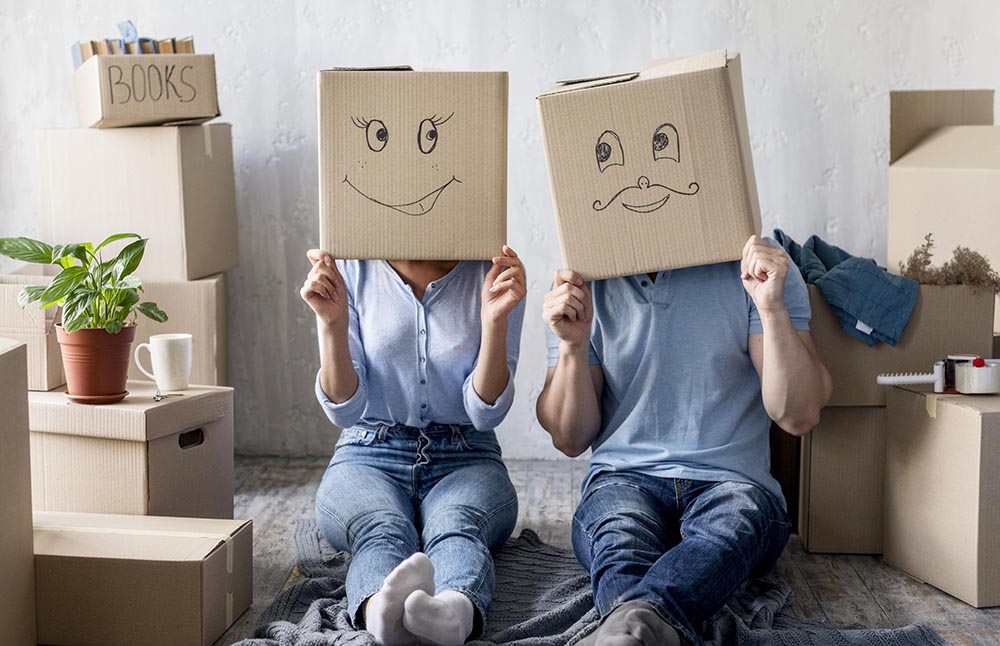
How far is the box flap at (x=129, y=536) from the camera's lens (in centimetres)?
148

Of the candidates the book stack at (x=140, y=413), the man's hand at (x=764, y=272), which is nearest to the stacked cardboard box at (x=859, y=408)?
the man's hand at (x=764, y=272)

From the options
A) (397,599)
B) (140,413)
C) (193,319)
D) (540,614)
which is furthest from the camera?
(193,319)

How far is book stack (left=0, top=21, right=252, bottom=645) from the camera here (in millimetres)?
1463

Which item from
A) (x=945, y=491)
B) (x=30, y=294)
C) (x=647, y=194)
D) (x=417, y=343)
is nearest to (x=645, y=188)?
(x=647, y=194)

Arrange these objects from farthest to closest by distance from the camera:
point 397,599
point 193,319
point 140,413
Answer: point 193,319
point 140,413
point 397,599

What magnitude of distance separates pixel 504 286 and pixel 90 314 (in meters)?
0.71

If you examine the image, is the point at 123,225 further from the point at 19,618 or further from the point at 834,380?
the point at 834,380

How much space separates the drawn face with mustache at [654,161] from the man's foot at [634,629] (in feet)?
1.82

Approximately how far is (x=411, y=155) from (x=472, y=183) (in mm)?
99

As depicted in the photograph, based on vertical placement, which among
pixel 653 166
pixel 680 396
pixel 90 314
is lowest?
pixel 680 396

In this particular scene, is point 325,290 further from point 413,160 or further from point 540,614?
point 540,614

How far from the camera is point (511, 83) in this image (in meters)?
2.47

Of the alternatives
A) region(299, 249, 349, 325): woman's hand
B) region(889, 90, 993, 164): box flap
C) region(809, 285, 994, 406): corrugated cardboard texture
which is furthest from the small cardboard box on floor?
region(299, 249, 349, 325): woman's hand

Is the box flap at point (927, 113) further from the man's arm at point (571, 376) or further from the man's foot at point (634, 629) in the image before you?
the man's foot at point (634, 629)
